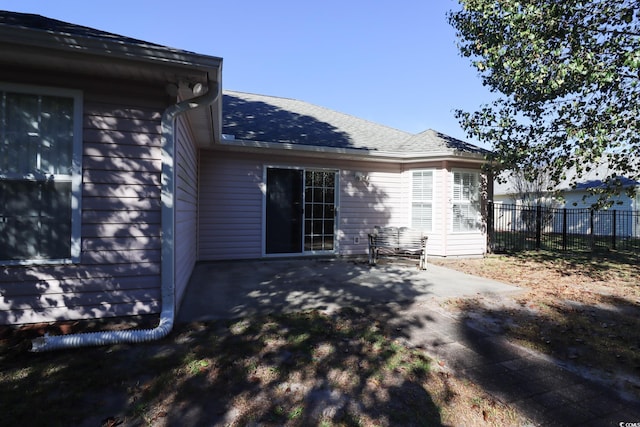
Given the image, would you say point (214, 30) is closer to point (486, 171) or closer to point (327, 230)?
point (327, 230)

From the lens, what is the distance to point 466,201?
8.28 m

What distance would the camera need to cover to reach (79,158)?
3.21 m

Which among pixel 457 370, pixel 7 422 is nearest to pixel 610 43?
pixel 457 370

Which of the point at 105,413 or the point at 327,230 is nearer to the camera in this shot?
the point at 105,413

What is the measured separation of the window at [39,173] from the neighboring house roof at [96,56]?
32cm

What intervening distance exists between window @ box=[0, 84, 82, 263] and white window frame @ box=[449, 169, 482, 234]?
7571 mm

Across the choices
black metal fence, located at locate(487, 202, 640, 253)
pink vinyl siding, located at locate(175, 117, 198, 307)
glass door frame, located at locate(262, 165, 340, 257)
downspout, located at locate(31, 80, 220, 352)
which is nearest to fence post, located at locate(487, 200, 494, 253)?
glass door frame, located at locate(262, 165, 340, 257)

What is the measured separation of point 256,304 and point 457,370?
2510 millimetres

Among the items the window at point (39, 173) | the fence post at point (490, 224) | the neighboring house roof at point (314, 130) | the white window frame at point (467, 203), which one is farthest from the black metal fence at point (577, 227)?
the window at point (39, 173)

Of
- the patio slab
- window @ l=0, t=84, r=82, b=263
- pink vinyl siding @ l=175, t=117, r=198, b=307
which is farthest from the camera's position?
the patio slab

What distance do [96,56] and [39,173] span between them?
128 cm

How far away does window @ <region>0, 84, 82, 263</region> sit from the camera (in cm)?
308

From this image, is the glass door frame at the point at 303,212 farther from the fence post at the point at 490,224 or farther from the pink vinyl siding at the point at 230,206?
the fence post at the point at 490,224

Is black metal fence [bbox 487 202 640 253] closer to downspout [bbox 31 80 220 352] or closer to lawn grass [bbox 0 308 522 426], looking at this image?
lawn grass [bbox 0 308 522 426]
